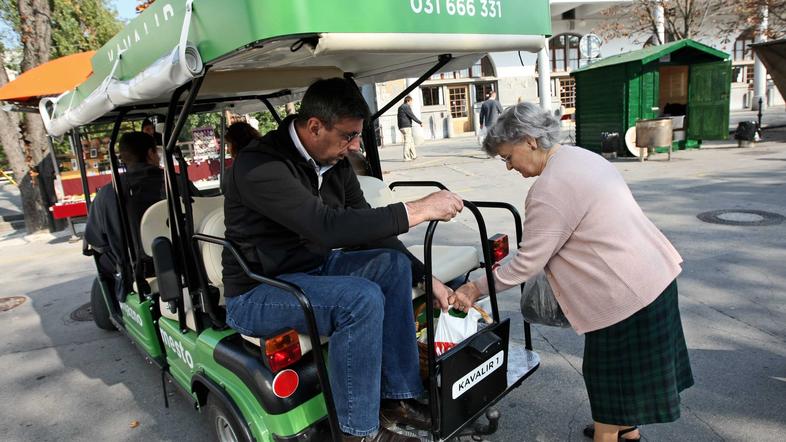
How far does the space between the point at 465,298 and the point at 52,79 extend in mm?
7170

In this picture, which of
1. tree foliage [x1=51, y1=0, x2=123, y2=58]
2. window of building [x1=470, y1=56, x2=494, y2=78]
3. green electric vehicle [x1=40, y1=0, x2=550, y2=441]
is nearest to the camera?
green electric vehicle [x1=40, y1=0, x2=550, y2=441]

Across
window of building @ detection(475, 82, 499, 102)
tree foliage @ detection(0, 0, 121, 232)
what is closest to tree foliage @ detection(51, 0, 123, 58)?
tree foliage @ detection(0, 0, 121, 232)

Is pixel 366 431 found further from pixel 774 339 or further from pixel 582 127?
pixel 582 127

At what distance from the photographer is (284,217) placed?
2102 mm

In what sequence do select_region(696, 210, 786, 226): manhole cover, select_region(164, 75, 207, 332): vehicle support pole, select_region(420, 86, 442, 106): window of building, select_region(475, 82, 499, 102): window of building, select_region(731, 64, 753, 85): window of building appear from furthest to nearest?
select_region(731, 64, 753, 85): window of building → select_region(475, 82, 499, 102): window of building → select_region(420, 86, 442, 106): window of building → select_region(696, 210, 786, 226): manhole cover → select_region(164, 75, 207, 332): vehicle support pole

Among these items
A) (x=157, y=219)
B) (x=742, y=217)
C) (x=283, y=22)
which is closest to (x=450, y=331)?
(x=283, y=22)

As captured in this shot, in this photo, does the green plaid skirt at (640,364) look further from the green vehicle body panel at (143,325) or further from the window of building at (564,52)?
the window of building at (564,52)

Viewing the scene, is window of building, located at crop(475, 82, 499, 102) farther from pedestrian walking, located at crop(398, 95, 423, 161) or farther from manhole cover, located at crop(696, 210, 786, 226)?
manhole cover, located at crop(696, 210, 786, 226)

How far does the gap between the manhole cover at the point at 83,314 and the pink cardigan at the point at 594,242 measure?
197 inches

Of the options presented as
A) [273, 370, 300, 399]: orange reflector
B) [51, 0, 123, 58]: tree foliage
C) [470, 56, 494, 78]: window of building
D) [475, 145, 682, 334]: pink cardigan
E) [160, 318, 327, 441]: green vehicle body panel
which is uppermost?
[51, 0, 123, 58]: tree foliage

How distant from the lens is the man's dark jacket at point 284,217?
81.5 inches

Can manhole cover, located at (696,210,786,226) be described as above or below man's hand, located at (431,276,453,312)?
below

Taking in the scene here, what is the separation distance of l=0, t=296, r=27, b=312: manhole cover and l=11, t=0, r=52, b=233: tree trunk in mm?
5113

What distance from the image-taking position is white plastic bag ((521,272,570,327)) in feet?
7.95
